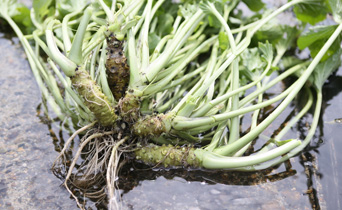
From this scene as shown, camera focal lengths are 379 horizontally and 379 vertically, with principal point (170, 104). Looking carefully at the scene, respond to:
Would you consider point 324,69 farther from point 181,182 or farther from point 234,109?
point 181,182

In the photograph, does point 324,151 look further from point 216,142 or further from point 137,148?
point 137,148

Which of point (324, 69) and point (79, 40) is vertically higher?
point (79, 40)

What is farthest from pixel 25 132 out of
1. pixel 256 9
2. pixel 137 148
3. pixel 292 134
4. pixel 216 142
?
pixel 256 9

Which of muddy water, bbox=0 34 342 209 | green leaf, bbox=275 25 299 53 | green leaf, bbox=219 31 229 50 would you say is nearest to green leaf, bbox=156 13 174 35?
green leaf, bbox=219 31 229 50

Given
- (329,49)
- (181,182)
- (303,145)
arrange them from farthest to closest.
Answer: (329,49)
(303,145)
(181,182)

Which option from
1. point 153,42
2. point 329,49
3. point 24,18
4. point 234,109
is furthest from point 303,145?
point 24,18

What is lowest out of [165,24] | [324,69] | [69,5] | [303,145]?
[303,145]
